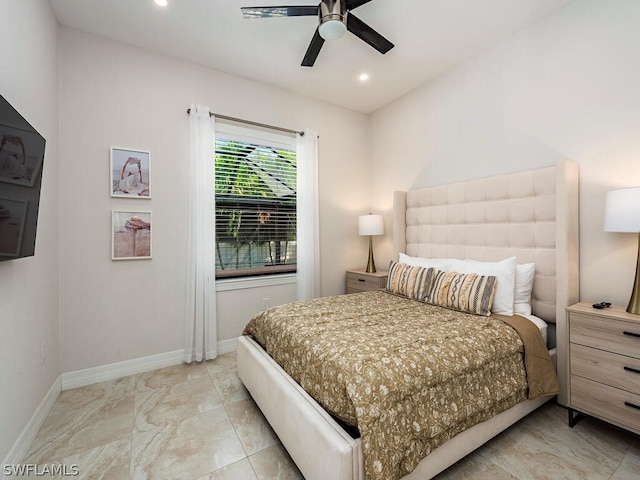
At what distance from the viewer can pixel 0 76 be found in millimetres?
1476

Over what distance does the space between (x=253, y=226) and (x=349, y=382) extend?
2.43 metres

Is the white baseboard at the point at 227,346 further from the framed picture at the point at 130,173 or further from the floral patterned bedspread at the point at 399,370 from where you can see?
the framed picture at the point at 130,173

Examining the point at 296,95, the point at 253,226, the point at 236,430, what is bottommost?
the point at 236,430

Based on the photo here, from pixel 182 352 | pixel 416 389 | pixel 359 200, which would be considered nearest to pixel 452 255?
pixel 359 200

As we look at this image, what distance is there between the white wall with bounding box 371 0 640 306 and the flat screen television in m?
3.35

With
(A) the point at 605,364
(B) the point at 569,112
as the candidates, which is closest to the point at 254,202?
(B) the point at 569,112

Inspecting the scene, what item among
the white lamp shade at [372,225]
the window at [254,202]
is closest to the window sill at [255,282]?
the window at [254,202]

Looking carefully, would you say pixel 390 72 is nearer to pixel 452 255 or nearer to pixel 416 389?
pixel 452 255

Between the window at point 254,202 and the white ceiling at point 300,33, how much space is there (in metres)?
0.72

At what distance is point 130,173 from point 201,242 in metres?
0.88

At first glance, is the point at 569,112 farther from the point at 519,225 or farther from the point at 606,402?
the point at 606,402

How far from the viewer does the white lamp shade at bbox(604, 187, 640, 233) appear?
5.71ft

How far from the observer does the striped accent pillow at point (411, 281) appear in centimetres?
263

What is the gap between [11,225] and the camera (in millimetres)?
1422
